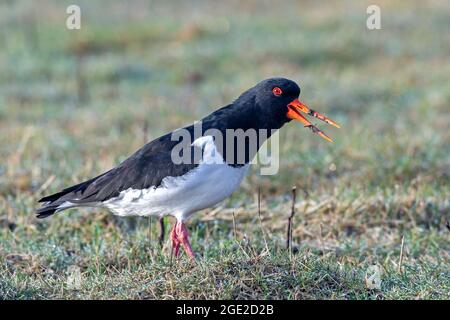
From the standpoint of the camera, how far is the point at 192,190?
4469 mm

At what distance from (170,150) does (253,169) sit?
2251 millimetres

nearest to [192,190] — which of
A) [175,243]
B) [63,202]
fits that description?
[175,243]

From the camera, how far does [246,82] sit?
10281mm

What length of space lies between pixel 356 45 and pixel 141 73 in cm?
317

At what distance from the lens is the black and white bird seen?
445cm

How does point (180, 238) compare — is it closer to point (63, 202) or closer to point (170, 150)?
point (170, 150)

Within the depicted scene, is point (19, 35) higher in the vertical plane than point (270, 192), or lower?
higher

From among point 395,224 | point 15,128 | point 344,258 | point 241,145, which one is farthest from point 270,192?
point 15,128

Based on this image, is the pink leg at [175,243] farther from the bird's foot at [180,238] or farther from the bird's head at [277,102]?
the bird's head at [277,102]

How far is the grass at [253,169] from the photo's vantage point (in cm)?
422

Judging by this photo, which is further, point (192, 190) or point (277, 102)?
point (277, 102)

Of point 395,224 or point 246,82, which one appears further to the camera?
point 246,82

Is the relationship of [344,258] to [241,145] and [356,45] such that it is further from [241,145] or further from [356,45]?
[356,45]

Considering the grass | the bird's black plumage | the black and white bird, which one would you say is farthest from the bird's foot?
the bird's black plumage
